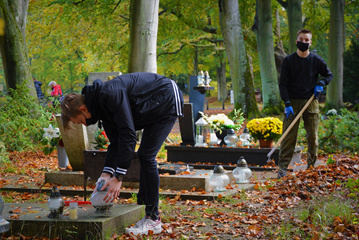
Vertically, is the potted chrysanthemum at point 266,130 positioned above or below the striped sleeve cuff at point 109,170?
above

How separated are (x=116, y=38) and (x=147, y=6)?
42.2ft

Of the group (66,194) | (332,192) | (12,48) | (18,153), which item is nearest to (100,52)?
(12,48)

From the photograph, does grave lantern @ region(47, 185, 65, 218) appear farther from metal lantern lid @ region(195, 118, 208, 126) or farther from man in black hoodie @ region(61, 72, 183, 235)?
metal lantern lid @ region(195, 118, 208, 126)

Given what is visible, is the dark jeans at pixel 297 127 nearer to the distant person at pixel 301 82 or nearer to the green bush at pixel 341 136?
the distant person at pixel 301 82

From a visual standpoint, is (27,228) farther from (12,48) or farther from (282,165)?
(12,48)

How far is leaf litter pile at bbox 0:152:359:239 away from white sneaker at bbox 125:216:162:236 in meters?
0.06

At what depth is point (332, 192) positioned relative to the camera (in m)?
5.00

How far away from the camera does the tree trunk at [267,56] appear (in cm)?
1728

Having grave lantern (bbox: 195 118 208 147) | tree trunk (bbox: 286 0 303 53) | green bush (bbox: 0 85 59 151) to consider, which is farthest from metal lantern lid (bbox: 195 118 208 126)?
tree trunk (bbox: 286 0 303 53)

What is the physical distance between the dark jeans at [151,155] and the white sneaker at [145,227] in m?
0.06

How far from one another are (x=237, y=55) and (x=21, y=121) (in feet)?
27.5

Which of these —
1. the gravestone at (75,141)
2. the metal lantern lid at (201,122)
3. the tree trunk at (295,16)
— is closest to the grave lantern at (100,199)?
the gravestone at (75,141)

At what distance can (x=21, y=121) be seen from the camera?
10.1 m

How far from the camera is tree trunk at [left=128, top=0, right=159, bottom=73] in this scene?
966 cm
